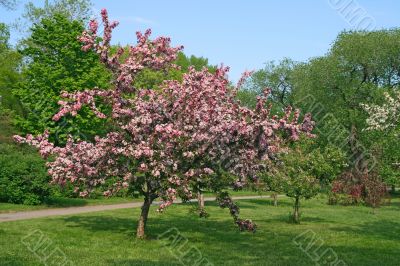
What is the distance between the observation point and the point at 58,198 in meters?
31.3

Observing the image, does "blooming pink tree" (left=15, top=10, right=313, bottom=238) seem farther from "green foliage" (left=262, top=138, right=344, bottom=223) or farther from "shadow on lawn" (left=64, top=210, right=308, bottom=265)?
"green foliage" (left=262, top=138, right=344, bottom=223)

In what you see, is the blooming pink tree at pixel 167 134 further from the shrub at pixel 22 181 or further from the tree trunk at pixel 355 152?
the tree trunk at pixel 355 152

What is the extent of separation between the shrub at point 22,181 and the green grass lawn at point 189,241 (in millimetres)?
4356

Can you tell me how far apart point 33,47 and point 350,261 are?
3746 centimetres

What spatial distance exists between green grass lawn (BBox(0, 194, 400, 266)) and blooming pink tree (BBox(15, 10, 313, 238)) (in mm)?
1627

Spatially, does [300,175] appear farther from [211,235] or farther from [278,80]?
[278,80]

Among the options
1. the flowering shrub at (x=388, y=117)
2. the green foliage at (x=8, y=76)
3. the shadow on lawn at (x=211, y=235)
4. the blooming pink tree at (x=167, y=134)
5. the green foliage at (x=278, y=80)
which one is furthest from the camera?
the green foliage at (x=278, y=80)

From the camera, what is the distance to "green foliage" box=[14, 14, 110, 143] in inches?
1667

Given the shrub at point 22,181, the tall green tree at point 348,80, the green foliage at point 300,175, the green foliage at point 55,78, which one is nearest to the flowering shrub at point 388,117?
the green foliage at point 300,175

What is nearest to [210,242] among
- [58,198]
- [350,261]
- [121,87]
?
[350,261]

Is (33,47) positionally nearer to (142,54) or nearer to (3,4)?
(3,4)

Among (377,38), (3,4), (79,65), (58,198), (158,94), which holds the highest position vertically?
(377,38)

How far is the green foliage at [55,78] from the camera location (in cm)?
4234

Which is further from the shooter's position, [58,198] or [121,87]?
[58,198]
